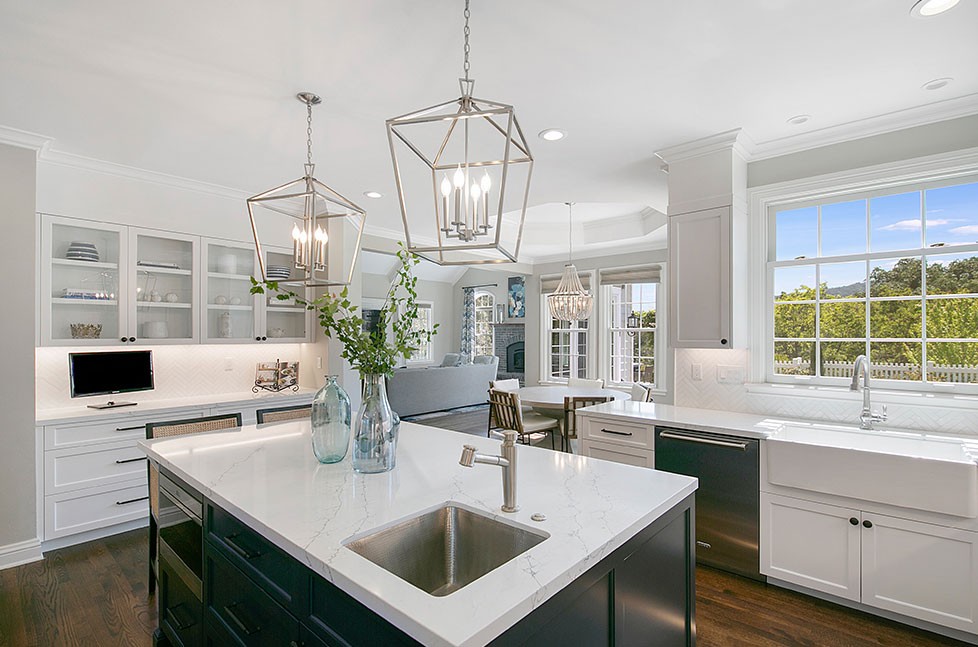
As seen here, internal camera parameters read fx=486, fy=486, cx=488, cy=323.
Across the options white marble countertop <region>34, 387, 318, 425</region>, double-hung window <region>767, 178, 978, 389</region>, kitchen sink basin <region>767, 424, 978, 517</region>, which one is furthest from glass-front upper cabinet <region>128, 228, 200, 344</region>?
double-hung window <region>767, 178, 978, 389</region>

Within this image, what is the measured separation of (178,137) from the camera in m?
3.17

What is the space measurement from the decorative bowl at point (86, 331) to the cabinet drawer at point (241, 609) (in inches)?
110

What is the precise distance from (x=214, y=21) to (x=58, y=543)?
3500mm

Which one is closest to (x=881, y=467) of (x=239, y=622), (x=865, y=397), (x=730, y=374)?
(x=865, y=397)

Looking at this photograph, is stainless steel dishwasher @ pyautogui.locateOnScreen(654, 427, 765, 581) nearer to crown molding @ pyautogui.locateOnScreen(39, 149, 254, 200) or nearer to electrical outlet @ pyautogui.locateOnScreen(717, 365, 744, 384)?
electrical outlet @ pyautogui.locateOnScreen(717, 365, 744, 384)

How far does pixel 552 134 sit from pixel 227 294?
10.5ft

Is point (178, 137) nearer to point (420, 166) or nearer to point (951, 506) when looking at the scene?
point (420, 166)

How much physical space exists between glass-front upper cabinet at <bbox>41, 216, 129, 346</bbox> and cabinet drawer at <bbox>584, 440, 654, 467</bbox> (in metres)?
3.64

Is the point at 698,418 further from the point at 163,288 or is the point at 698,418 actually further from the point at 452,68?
the point at 163,288

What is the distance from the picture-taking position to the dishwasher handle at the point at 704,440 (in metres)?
2.69

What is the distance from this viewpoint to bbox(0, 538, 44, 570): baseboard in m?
2.99

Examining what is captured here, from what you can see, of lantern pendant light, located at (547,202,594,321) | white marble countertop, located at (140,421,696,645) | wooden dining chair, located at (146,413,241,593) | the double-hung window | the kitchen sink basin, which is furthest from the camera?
lantern pendant light, located at (547,202,594,321)

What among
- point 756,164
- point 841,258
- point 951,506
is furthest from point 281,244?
point 951,506

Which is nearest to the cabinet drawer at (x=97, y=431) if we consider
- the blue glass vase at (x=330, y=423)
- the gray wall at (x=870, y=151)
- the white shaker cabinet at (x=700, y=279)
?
the blue glass vase at (x=330, y=423)
